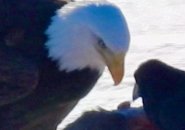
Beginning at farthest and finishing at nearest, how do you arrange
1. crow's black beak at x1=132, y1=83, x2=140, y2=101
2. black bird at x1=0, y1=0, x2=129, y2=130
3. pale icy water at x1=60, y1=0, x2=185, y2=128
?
pale icy water at x1=60, y1=0, x2=185, y2=128 < crow's black beak at x1=132, y1=83, x2=140, y2=101 < black bird at x1=0, y1=0, x2=129, y2=130

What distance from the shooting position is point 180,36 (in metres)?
9.01

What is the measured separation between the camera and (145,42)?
29.3 ft

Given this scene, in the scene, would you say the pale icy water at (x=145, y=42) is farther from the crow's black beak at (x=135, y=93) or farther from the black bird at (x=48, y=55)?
the black bird at (x=48, y=55)

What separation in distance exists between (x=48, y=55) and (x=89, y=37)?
0.27 meters

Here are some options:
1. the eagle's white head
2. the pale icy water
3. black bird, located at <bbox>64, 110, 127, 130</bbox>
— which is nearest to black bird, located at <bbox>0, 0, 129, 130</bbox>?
the eagle's white head

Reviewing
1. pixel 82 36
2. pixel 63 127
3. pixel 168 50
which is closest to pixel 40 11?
pixel 82 36

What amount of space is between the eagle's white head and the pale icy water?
2.37 feet

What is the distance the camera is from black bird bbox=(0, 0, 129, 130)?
7012 millimetres

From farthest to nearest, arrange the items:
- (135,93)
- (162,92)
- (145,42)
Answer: (145,42) < (135,93) < (162,92)

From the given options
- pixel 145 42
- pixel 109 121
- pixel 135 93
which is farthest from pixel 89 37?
pixel 145 42

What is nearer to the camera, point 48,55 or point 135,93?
point 48,55

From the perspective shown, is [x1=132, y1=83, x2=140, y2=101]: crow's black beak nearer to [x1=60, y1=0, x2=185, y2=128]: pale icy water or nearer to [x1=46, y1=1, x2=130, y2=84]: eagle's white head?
[x1=60, y1=0, x2=185, y2=128]: pale icy water

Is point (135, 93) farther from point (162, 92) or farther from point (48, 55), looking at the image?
point (48, 55)

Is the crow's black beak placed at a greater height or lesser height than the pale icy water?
greater
